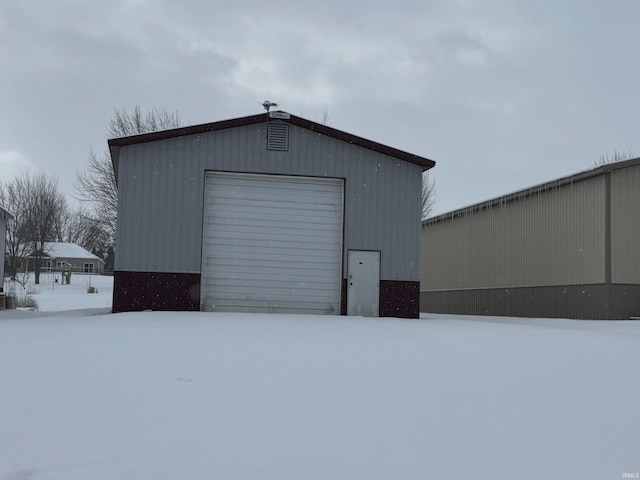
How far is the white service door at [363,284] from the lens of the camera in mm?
14930

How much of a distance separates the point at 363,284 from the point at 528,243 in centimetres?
696

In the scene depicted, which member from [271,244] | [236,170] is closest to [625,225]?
[271,244]

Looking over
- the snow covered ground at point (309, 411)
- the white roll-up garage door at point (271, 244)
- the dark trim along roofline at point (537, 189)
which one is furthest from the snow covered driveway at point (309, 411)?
the dark trim along roofline at point (537, 189)

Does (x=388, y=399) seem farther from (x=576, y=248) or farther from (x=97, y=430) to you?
(x=576, y=248)

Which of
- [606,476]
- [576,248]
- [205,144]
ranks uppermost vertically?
[205,144]

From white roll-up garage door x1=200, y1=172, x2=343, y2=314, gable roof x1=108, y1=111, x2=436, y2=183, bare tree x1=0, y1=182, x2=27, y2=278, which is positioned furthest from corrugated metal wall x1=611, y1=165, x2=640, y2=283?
bare tree x1=0, y1=182, x2=27, y2=278

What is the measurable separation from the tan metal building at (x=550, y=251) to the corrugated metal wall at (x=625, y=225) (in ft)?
0.09

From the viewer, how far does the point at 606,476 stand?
3.71 m

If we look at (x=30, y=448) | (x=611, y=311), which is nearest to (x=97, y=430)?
(x=30, y=448)

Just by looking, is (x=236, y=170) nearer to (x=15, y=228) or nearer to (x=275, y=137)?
(x=275, y=137)

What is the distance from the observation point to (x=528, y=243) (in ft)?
62.4

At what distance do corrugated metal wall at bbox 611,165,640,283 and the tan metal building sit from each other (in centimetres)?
3

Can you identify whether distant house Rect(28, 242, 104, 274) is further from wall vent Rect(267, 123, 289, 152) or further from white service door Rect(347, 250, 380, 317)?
white service door Rect(347, 250, 380, 317)

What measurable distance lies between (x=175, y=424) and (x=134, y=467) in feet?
2.29
